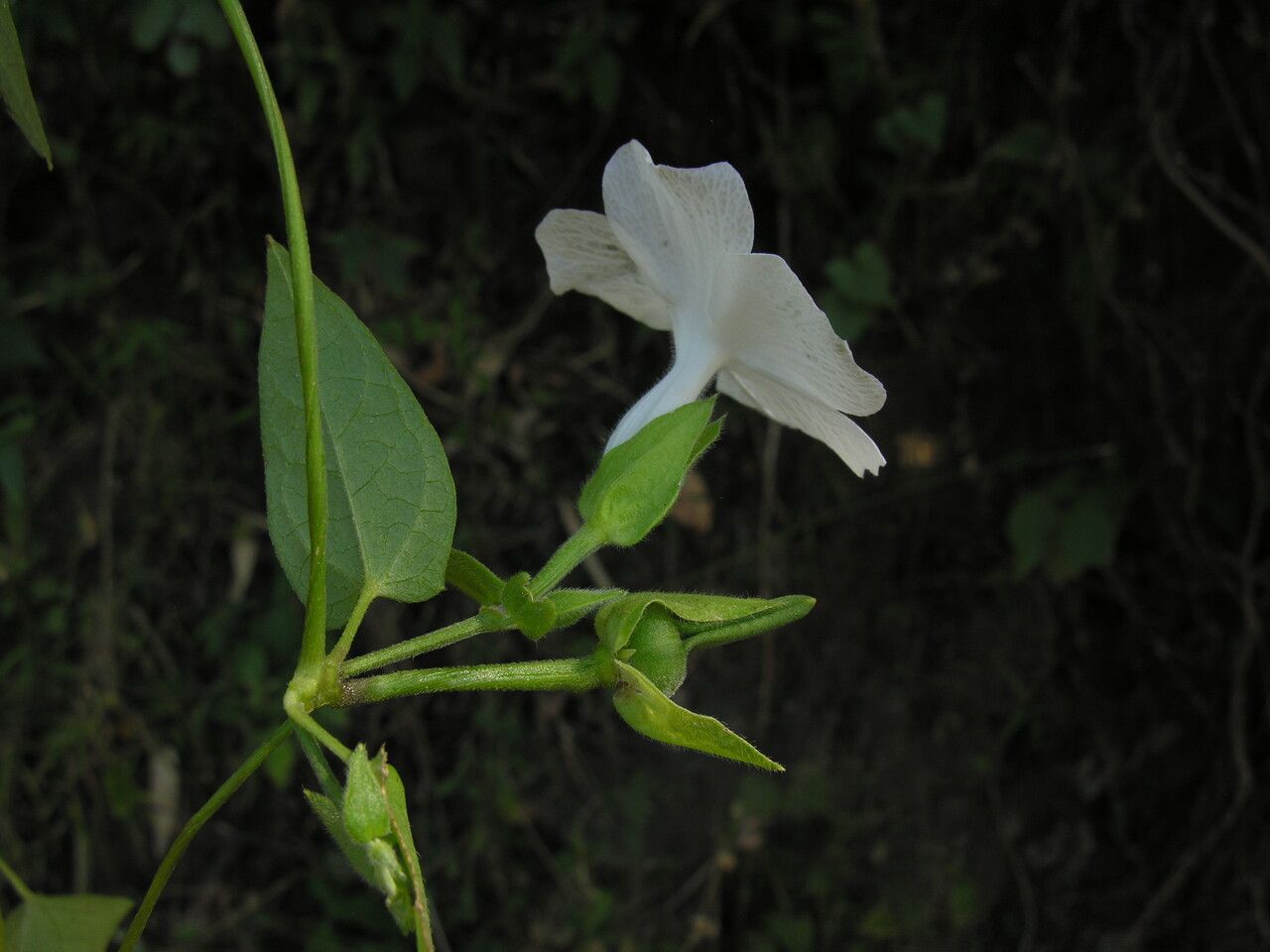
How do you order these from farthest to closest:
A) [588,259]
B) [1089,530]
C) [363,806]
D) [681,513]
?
1. [681,513]
2. [1089,530]
3. [588,259]
4. [363,806]

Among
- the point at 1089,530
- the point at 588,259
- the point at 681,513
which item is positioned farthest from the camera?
the point at 681,513

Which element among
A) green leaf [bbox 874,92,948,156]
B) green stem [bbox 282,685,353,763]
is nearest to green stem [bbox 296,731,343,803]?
green stem [bbox 282,685,353,763]

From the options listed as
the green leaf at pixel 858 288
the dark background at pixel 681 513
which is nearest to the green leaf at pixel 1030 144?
the dark background at pixel 681 513

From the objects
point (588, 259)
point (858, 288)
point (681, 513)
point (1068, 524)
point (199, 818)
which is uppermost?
point (588, 259)

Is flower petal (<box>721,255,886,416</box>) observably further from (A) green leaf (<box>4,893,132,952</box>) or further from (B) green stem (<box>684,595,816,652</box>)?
(A) green leaf (<box>4,893,132,952</box>)

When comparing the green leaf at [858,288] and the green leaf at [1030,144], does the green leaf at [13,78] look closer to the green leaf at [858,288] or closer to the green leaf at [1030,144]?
the green leaf at [858,288]

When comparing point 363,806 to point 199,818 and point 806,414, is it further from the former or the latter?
point 806,414

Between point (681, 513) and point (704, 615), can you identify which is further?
point (681, 513)

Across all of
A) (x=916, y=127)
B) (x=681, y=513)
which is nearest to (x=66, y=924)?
(x=681, y=513)
